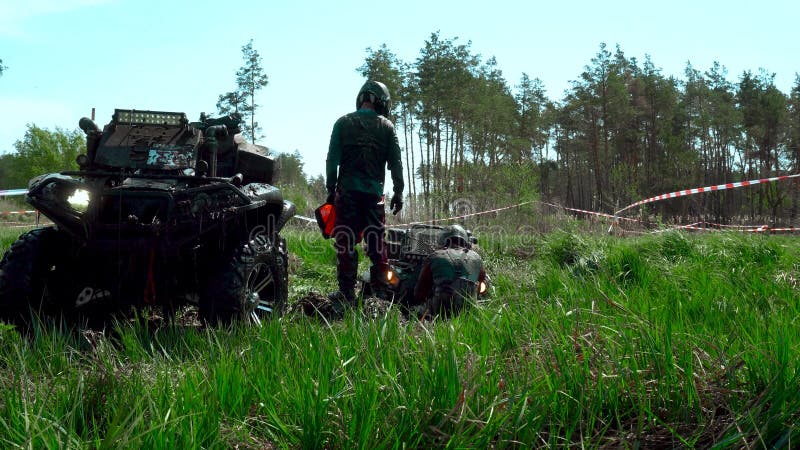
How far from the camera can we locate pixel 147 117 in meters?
4.61

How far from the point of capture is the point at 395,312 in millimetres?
2852

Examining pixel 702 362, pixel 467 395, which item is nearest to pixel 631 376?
pixel 702 362

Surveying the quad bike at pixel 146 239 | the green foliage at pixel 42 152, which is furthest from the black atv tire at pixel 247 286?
the green foliage at pixel 42 152

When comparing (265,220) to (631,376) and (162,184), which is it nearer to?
(162,184)

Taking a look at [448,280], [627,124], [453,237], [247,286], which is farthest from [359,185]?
[627,124]

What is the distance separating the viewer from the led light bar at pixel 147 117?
4567 mm

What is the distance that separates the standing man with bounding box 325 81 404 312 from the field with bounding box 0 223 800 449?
2561 millimetres

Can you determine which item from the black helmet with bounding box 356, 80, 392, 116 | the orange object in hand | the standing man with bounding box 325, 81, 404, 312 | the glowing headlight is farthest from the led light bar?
the black helmet with bounding box 356, 80, 392, 116

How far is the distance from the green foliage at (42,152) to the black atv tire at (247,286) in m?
61.6

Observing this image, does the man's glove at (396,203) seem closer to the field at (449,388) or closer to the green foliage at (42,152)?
the field at (449,388)

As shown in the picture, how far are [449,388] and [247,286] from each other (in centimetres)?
246

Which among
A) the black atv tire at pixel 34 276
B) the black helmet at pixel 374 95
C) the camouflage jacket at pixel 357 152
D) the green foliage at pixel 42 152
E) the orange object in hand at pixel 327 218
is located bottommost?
the black atv tire at pixel 34 276

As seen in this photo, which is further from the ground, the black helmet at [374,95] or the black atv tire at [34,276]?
the black helmet at [374,95]

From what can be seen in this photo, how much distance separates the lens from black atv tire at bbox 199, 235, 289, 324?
3719 millimetres
